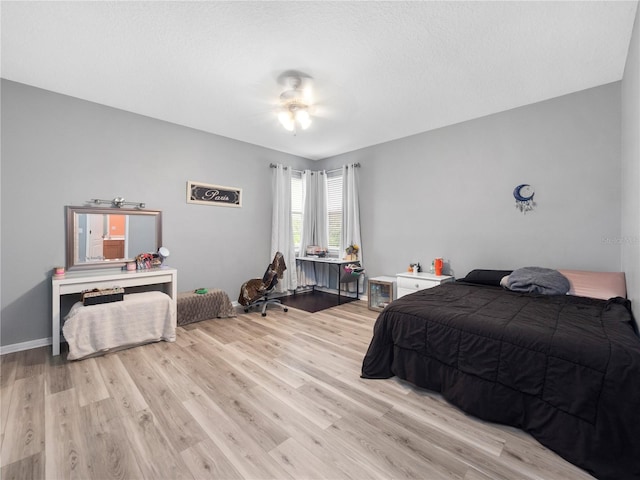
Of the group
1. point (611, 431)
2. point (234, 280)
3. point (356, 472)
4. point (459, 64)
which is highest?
point (459, 64)

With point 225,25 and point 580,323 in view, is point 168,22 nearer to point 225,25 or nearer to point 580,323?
point 225,25

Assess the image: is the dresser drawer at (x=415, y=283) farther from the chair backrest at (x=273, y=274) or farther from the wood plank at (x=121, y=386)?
the wood plank at (x=121, y=386)

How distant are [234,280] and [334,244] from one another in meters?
2.04

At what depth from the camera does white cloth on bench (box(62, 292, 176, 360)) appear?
2674mm

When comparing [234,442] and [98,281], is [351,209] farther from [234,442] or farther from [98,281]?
[234,442]

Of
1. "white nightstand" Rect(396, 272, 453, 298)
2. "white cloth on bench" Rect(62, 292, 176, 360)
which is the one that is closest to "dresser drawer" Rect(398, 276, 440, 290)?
"white nightstand" Rect(396, 272, 453, 298)

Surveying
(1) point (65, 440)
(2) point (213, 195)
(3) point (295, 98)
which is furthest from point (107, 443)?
(2) point (213, 195)

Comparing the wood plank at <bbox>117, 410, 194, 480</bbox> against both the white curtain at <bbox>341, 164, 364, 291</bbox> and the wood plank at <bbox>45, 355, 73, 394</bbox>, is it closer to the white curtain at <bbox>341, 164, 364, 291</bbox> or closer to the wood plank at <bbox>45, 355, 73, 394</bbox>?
the wood plank at <bbox>45, 355, 73, 394</bbox>

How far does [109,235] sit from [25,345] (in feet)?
4.44

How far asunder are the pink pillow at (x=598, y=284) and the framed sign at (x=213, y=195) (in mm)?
4408

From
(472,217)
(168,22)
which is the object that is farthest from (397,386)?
(168,22)

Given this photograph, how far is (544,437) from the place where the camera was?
1.60 metres

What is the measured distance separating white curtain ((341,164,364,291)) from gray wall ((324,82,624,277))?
0.29m

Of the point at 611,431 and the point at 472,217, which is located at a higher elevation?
the point at 472,217
